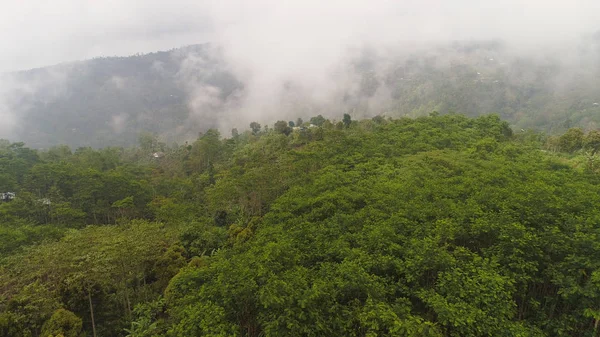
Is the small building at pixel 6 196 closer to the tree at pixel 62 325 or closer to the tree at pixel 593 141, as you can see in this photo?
the tree at pixel 62 325

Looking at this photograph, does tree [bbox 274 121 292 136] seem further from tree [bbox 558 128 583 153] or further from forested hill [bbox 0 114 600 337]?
tree [bbox 558 128 583 153]

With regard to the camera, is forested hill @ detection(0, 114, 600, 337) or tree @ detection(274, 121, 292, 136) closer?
forested hill @ detection(0, 114, 600, 337)

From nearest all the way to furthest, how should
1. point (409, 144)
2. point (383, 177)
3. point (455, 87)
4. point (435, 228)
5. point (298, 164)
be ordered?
point (435, 228)
point (383, 177)
point (298, 164)
point (409, 144)
point (455, 87)

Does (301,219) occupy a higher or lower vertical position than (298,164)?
lower

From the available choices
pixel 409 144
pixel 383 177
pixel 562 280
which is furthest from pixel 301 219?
pixel 409 144

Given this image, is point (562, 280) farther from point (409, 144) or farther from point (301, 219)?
point (409, 144)

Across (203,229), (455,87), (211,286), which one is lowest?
(203,229)

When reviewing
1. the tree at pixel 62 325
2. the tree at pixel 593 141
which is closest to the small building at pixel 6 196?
the tree at pixel 62 325

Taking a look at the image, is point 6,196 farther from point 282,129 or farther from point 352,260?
point 352,260

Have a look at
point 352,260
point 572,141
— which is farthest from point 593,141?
point 352,260

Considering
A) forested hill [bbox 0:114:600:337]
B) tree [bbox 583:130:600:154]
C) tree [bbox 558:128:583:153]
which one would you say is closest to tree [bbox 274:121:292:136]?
forested hill [bbox 0:114:600:337]
